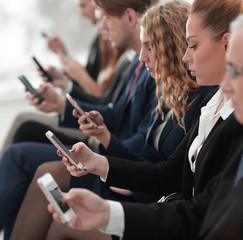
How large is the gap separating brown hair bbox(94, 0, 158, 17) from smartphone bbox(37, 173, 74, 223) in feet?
3.83

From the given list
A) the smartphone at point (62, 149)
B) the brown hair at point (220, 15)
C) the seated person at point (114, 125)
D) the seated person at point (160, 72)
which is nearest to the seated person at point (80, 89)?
the seated person at point (114, 125)

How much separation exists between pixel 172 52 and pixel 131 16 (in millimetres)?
539

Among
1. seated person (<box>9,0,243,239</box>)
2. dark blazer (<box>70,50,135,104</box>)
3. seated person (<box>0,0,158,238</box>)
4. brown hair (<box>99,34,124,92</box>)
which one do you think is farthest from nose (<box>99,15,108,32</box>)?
seated person (<box>9,0,243,239</box>)

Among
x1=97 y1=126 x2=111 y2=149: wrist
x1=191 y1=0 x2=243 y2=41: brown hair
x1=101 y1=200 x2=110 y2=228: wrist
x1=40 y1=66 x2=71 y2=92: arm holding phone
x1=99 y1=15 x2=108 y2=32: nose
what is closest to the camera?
x1=101 y1=200 x2=110 y2=228: wrist

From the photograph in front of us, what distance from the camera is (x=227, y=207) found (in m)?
0.94

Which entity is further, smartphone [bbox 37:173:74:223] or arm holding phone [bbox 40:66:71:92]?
arm holding phone [bbox 40:66:71:92]

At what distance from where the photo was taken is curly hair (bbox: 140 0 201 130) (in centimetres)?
154

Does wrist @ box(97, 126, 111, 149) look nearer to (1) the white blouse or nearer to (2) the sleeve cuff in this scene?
(1) the white blouse

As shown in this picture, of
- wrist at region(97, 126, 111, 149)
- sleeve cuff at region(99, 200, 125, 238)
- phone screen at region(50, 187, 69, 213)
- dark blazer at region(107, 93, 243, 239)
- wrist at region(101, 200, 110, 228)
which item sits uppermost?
phone screen at region(50, 187, 69, 213)

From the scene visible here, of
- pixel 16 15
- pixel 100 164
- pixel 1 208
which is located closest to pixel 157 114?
pixel 100 164

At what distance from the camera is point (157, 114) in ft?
5.61

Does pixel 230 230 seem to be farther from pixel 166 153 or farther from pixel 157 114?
pixel 157 114

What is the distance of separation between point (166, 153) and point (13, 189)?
0.60m

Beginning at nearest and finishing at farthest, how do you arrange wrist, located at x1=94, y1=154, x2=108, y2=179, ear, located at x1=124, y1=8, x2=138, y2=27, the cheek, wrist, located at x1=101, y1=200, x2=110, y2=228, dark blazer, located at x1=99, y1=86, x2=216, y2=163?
the cheek
wrist, located at x1=101, y1=200, x2=110, y2=228
wrist, located at x1=94, y1=154, x2=108, y2=179
dark blazer, located at x1=99, y1=86, x2=216, y2=163
ear, located at x1=124, y1=8, x2=138, y2=27
